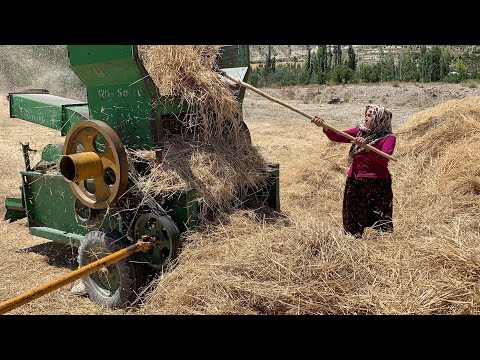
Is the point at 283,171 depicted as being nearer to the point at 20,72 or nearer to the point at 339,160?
the point at 339,160

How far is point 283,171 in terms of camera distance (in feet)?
28.1

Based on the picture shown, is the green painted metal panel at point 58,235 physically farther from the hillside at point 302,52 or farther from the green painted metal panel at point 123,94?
the hillside at point 302,52

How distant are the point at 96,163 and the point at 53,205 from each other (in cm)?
136

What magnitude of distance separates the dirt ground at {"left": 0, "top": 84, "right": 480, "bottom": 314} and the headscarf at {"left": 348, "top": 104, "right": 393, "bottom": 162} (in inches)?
52.9

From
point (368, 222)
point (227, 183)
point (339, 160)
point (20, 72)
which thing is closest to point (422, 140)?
point (339, 160)

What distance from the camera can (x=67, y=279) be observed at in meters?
3.34

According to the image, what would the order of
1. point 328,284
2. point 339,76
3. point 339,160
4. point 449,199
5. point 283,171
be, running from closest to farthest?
point 328,284 → point 449,199 → point 339,160 → point 283,171 → point 339,76

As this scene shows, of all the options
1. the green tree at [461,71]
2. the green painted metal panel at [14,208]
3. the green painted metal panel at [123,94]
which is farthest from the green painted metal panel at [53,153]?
the green tree at [461,71]

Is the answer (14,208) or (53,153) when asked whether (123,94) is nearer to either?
(53,153)

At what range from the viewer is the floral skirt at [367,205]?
14.4 feet

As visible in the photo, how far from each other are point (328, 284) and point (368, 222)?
1205 mm

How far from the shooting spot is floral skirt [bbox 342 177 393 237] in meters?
4.38

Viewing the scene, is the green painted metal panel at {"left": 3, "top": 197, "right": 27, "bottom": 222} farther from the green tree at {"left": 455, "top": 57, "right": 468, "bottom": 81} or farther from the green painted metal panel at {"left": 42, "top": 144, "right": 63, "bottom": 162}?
the green tree at {"left": 455, "top": 57, "right": 468, "bottom": 81}

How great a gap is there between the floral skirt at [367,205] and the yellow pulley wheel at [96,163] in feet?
6.56
